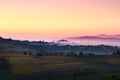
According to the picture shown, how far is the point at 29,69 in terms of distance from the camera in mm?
A: 49281

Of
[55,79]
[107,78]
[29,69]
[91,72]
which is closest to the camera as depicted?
[107,78]

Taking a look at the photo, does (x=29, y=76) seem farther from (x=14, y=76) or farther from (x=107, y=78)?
(x=107, y=78)

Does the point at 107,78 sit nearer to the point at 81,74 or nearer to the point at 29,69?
the point at 81,74

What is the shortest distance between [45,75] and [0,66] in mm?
8312

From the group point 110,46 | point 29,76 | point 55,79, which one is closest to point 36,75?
point 29,76

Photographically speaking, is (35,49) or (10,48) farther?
(35,49)

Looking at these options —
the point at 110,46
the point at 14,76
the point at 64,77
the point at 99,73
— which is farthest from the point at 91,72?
the point at 110,46

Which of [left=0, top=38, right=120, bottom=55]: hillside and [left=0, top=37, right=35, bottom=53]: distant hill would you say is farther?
[left=0, top=38, right=120, bottom=55]: hillside

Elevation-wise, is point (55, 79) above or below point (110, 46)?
below

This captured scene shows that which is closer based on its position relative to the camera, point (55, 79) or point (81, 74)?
point (55, 79)

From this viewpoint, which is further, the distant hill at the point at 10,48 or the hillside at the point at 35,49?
the hillside at the point at 35,49

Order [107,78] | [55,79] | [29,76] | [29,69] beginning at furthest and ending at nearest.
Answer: [29,69], [29,76], [55,79], [107,78]

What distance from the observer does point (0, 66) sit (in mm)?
50125

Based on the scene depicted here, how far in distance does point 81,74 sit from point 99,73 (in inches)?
84.9
